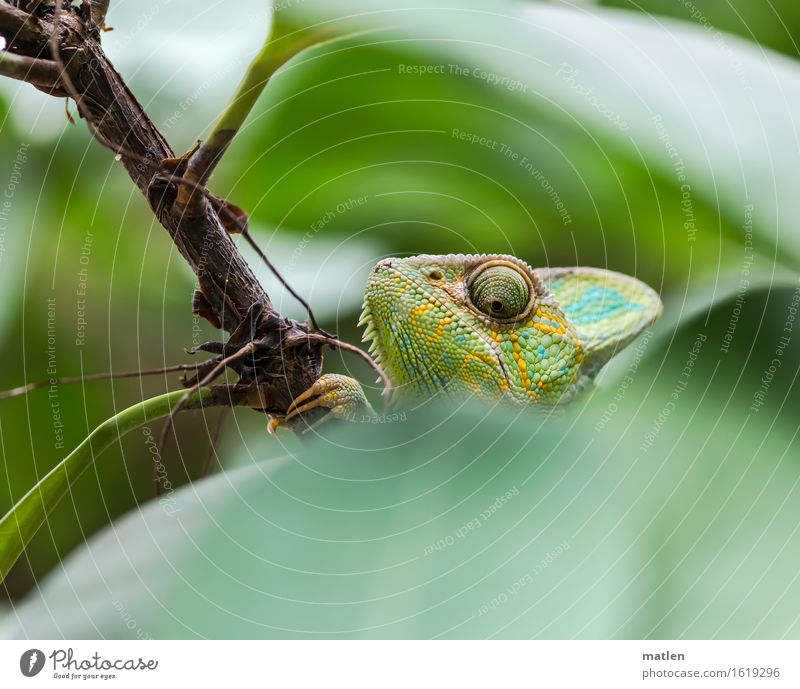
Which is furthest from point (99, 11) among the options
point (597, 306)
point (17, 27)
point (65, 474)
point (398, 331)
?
point (597, 306)

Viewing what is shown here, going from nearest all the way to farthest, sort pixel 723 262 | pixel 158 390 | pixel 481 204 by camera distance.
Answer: pixel 723 262
pixel 481 204
pixel 158 390

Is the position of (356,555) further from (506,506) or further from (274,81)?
(274,81)

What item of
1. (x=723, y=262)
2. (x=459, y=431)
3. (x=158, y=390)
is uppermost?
(x=723, y=262)

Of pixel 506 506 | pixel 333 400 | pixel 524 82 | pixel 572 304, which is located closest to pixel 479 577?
pixel 506 506

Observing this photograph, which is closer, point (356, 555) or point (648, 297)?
point (356, 555)

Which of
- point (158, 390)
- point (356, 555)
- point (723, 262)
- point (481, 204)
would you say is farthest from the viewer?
point (158, 390)

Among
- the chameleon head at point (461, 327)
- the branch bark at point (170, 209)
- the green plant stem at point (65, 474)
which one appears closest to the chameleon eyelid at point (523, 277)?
the chameleon head at point (461, 327)

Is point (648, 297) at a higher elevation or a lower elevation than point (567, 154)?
lower
